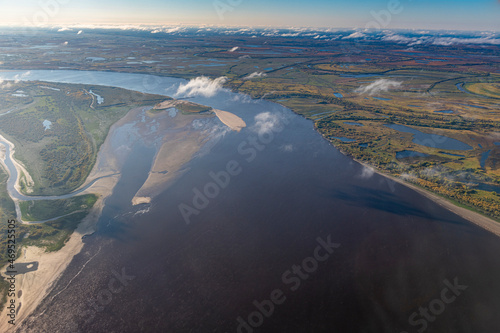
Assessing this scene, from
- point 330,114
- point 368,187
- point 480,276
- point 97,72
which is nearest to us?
point 480,276

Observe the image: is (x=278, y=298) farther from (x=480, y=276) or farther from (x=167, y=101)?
(x=167, y=101)

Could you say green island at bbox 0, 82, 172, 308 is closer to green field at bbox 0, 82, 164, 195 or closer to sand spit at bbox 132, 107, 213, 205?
green field at bbox 0, 82, 164, 195

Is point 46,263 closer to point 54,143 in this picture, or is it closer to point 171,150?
point 171,150

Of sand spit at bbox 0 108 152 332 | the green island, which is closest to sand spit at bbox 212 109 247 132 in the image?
the green island

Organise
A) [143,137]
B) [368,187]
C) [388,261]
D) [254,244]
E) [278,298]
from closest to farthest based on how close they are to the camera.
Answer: [278,298] → [388,261] → [254,244] → [368,187] → [143,137]

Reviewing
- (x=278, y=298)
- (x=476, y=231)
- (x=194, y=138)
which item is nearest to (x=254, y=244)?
(x=278, y=298)

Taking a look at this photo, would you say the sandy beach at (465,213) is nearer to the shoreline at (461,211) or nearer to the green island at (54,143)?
the shoreline at (461,211)

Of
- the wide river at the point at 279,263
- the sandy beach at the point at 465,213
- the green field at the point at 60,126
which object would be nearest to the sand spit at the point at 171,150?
the wide river at the point at 279,263

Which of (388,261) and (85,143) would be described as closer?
(388,261)

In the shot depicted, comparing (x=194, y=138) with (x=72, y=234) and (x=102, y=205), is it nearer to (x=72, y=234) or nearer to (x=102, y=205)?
(x=102, y=205)
